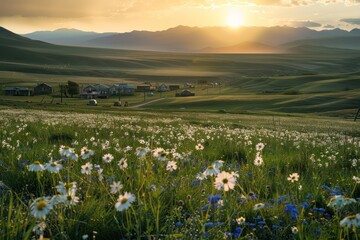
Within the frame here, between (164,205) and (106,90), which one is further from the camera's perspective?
(106,90)

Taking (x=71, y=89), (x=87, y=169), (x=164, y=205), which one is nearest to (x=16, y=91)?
(x=71, y=89)

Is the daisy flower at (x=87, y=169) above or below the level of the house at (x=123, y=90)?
above

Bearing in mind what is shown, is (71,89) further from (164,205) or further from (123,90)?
(164,205)

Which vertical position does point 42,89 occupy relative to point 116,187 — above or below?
below

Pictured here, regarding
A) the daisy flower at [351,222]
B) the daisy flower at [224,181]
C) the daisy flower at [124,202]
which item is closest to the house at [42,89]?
the daisy flower at [224,181]

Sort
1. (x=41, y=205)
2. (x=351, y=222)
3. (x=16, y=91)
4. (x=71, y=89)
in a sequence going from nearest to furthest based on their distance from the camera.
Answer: (x=351, y=222), (x=41, y=205), (x=16, y=91), (x=71, y=89)

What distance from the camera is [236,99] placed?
106250mm

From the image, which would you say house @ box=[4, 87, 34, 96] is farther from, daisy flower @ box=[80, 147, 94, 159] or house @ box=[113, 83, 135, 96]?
daisy flower @ box=[80, 147, 94, 159]

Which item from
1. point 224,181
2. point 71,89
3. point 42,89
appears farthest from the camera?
point 42,89

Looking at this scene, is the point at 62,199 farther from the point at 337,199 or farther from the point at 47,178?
the point at 47,178

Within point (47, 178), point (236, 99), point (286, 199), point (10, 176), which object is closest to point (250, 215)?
point (286, 199)

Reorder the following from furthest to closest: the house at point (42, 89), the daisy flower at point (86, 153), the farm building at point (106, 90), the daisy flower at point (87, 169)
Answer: the farm building at point (106, 90) < the house at point (42, 89) < the daisy flower at point (86, 153) < the daisy flower at point (87, 169)

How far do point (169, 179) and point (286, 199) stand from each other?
1690mm

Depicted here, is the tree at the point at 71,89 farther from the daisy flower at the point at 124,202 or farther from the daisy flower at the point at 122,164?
the daisy flower at the point at 124,202
